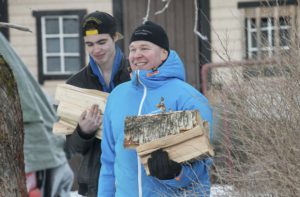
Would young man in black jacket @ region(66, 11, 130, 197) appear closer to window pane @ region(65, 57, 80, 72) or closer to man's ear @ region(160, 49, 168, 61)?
man's ear @ region(160, 49, 168, 61)

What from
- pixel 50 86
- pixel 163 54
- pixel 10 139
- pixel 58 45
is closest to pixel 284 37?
pixel 163 54

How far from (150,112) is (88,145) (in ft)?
2.66

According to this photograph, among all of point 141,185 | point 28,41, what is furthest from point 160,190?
point 28,41

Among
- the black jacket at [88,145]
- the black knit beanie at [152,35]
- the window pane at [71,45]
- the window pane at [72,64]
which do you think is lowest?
the black jacket at [88,145]

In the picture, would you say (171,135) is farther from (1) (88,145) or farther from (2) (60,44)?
(2) (60,44)

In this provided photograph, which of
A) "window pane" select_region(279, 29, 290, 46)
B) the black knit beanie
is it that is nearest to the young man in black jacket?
the black knit beanie

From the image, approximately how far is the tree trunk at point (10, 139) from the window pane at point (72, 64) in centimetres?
950

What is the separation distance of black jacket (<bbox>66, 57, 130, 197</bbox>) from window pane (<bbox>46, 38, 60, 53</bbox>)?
29.0ft

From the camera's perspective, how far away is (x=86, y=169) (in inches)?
183

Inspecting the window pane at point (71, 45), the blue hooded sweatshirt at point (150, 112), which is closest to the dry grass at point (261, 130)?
the blue hooded sweatshirt at point (150, 112)

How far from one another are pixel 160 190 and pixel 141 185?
98 millimetres

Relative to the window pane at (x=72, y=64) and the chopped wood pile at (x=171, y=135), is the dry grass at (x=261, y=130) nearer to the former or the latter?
the chopped wood pile at (x=171, y=135)

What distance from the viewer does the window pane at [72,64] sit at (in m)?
13.5

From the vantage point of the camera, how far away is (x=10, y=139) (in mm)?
3902
